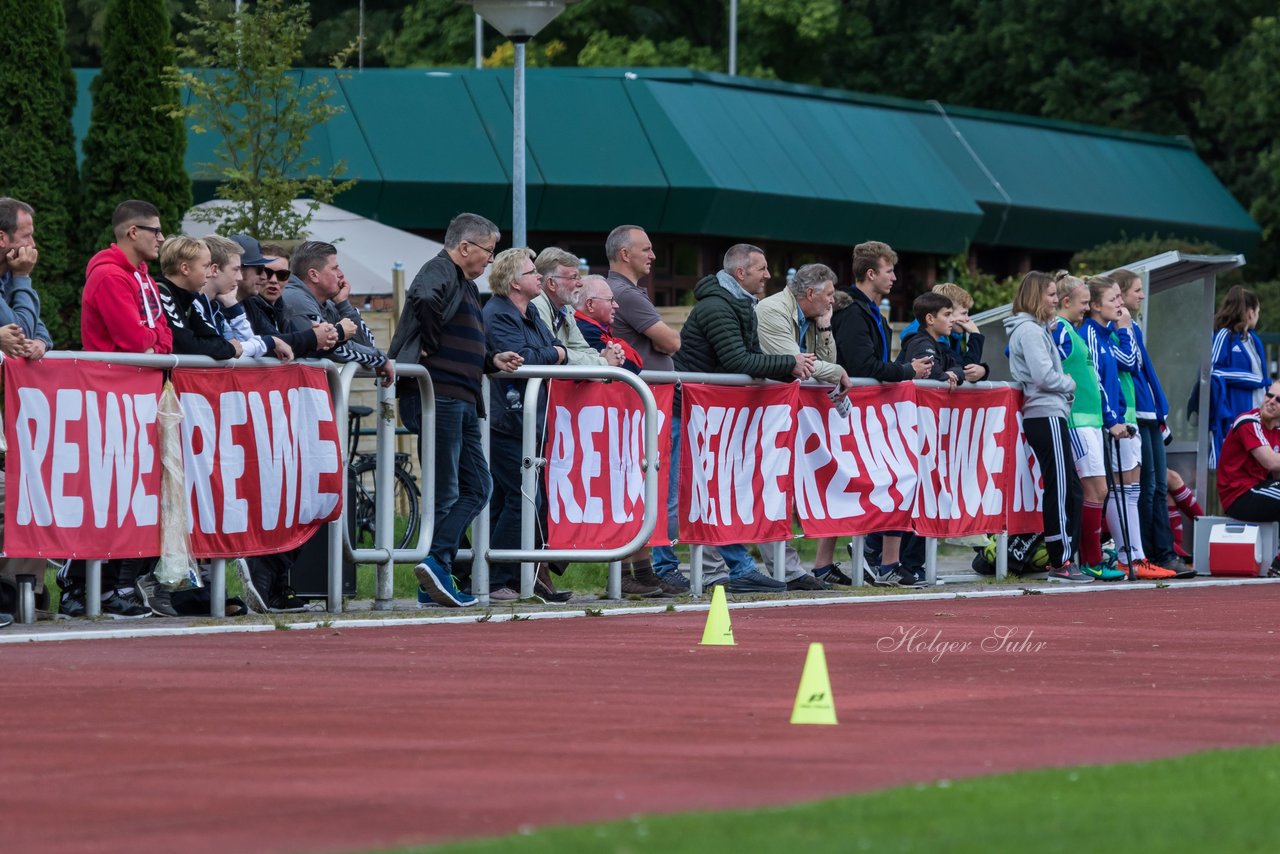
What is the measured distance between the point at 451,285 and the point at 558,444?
3.69ft

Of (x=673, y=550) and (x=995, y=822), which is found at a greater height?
(x=995, y=822)

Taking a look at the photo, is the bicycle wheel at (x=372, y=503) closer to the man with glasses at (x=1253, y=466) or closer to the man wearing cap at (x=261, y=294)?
the man wearing cap at (x=261, y=294)

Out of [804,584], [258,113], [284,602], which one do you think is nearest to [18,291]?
[284,602]

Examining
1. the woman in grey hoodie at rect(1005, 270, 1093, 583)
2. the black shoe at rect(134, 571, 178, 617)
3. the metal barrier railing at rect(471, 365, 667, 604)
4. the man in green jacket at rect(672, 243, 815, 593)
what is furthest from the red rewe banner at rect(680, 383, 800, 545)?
the black shoe at rect(134, 571, 178, 617)

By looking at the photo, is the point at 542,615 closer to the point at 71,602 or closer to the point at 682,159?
the point at 71,602

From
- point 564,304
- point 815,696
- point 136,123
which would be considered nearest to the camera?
point 815,696

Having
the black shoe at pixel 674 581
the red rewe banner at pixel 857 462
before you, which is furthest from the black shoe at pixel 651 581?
the red rewe banner at pixel 857 462

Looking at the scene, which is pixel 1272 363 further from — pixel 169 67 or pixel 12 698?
pixel 12 698

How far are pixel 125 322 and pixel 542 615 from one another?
8.57 feet

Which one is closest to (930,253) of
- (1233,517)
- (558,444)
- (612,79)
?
(612,79)

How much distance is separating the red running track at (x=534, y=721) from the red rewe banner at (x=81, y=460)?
71 cm

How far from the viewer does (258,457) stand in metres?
11.7

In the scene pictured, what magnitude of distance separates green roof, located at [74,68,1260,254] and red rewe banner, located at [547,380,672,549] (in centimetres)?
1864

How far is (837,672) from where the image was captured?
30.7 feet
